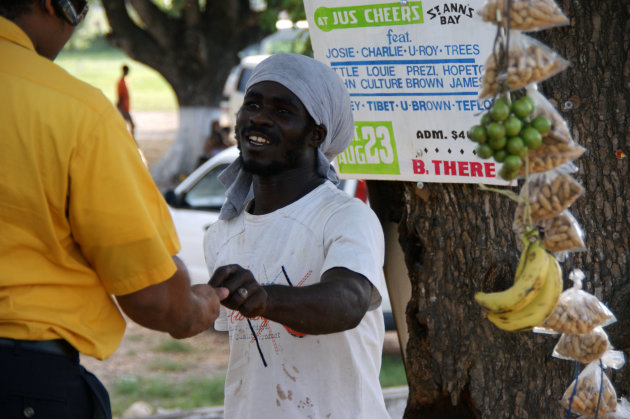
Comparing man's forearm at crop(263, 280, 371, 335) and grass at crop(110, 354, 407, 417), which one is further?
grass at crop(110, 354, 407, 417)

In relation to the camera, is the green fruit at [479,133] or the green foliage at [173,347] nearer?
the green fruit at [479,133]

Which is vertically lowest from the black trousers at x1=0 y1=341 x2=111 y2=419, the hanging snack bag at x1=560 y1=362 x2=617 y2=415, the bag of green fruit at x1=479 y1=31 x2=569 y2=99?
the hanging snack bag at x1=560 y1=362 x2=617 y2=415

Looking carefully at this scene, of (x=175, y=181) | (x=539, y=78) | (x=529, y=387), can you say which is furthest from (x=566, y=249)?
(x=175, y=181)

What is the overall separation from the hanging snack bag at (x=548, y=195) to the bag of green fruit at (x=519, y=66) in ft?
0.86

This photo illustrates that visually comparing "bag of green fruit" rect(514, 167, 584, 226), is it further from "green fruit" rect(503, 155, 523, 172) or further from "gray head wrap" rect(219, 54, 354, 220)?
"gray head wrap" rect(219, 54, 354, 220)

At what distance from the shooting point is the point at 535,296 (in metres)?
2.08

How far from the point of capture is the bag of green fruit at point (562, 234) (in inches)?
85.6

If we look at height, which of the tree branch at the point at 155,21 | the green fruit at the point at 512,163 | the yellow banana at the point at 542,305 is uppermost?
the green fruit at the point at 512,163

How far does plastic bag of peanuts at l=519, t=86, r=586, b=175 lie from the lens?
208 cm

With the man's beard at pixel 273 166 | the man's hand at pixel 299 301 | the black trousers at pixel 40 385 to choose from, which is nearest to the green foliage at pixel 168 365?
the man's beard at pixel 273 166

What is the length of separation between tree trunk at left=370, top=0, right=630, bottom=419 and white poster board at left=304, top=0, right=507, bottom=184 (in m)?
0.12

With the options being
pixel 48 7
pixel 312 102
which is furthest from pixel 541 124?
pixel 48 7

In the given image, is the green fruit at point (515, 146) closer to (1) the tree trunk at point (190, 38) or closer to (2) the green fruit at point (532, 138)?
(2) the green fruit at point (532, 138)

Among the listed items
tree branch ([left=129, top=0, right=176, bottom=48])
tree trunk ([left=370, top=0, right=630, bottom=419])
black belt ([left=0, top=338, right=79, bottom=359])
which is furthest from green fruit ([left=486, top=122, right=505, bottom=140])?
tree branch ([left=129, top=0, right=176, bottom=48])
